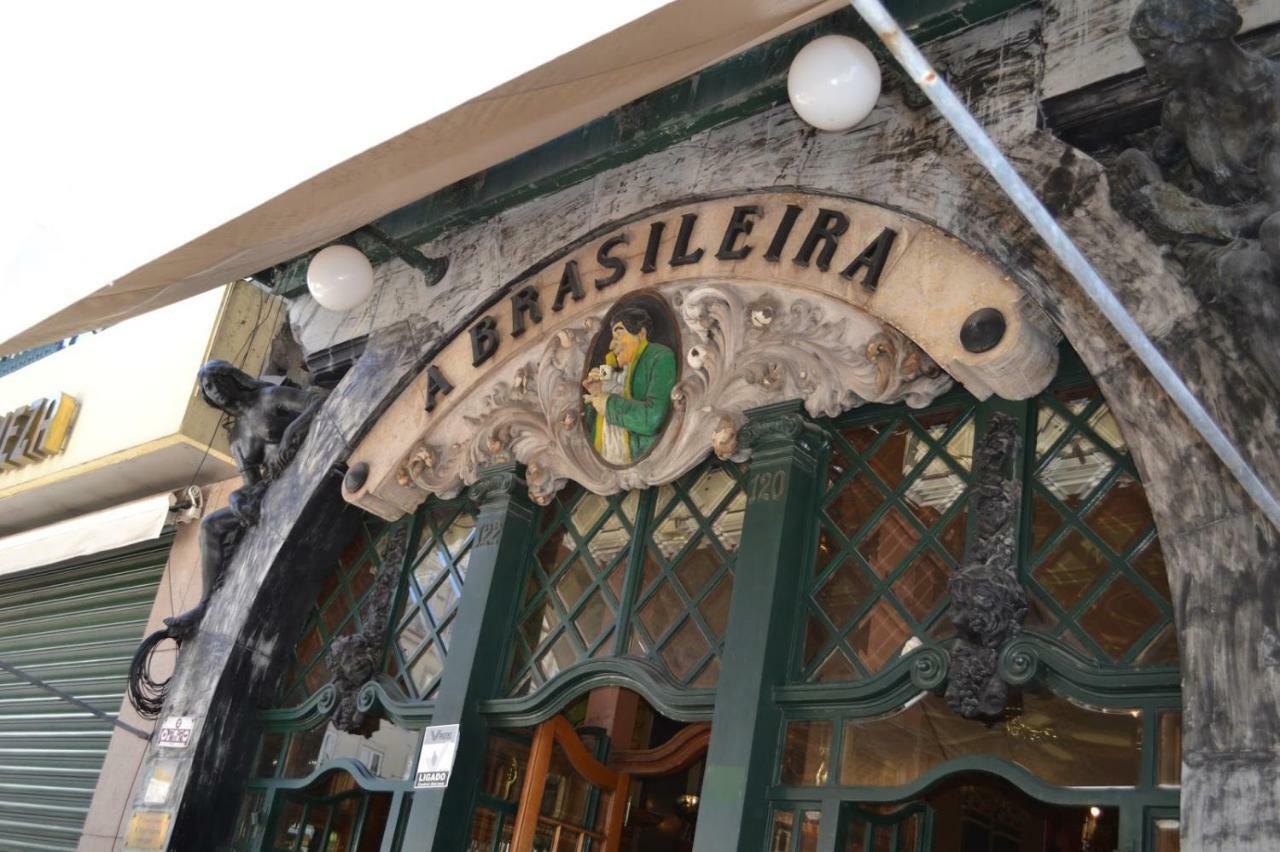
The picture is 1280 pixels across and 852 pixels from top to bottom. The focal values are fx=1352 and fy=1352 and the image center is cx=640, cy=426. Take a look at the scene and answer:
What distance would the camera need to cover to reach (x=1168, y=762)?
4.73m

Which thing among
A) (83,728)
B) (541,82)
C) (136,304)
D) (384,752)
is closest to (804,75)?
(541,82)

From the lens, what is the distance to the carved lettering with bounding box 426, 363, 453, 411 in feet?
25.7

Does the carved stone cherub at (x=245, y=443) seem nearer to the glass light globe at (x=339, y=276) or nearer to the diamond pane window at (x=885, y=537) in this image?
the glass light globe at (x=339, y=276)

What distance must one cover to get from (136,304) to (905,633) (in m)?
4.14

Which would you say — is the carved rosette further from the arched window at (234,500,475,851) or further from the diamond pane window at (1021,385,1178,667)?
the diamond pane window at (1021,385,1178,667)

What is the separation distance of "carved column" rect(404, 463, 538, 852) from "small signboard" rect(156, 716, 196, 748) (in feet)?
6.31

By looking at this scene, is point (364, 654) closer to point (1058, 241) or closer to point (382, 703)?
point (382, 703)

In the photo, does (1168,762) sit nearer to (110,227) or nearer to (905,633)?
(905,633)

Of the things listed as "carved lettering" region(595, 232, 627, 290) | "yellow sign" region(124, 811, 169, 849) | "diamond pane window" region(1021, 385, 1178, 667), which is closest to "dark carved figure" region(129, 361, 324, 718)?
"yellow sign" region(124, 811, 169, 849)

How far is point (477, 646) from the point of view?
707 centimetres

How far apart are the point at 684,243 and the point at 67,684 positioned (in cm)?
643

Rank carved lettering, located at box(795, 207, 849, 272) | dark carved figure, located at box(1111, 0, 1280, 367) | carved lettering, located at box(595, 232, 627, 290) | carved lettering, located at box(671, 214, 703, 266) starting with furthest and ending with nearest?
carved lettering, located at box(595, 232, 627, 290)
carved lettering, located at box(671, 214, 703, 266)
carved lettering, located at box(795, 207, 849, 272)
dark carved figure, located at box(1111, 0, 1280, 367)

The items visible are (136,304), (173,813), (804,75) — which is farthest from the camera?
(173,813)

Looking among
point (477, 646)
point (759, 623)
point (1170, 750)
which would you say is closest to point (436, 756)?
point (477, 646)
